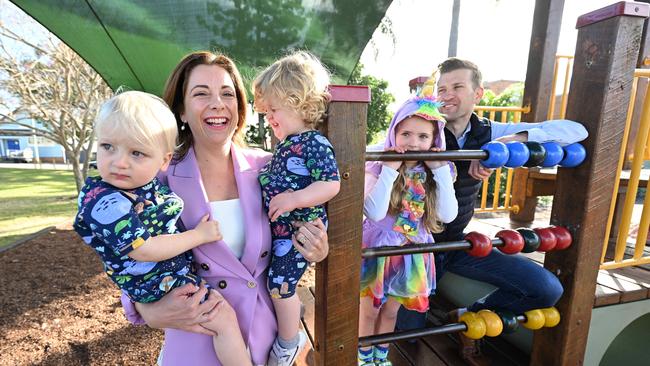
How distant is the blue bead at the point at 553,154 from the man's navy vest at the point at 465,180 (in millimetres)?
413

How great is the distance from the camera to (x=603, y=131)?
57.3 inches

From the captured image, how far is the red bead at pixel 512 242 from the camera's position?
157 cm

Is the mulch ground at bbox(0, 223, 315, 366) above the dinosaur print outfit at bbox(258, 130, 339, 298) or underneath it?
underneath

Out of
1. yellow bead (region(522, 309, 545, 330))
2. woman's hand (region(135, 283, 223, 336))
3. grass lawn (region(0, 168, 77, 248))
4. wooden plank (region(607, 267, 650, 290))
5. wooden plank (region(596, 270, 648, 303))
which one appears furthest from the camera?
grass lawn (region(0, 168, 77, 248))

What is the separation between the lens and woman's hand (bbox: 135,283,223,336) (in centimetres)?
112

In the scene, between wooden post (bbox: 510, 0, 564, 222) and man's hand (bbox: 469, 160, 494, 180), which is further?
wooden post (bbox: 510, 0, 564, 222)

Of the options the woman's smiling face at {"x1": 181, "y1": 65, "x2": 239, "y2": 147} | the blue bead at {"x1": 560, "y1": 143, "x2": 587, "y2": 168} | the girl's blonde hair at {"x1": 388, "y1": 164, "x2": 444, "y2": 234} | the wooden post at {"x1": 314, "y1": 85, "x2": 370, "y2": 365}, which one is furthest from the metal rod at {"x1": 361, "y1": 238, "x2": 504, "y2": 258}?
the woman's smiling face at {"x1": 181, "y1": 65, "x2": 239, "y2": 147}

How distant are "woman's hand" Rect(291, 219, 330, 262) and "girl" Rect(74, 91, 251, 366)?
0.28 meters

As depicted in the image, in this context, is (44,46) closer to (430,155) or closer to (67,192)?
(67,192)

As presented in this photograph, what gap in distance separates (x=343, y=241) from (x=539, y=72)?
306 cm

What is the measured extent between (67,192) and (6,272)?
8877 mm

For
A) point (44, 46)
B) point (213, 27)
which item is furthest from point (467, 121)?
point (44, 46)

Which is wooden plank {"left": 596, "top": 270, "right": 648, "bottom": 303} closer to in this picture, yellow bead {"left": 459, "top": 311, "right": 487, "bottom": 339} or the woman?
yellow bead {"left": 459, "top": 311, "right": 487, "bottom": 339}

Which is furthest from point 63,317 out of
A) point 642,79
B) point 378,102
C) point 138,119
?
point 378,102
